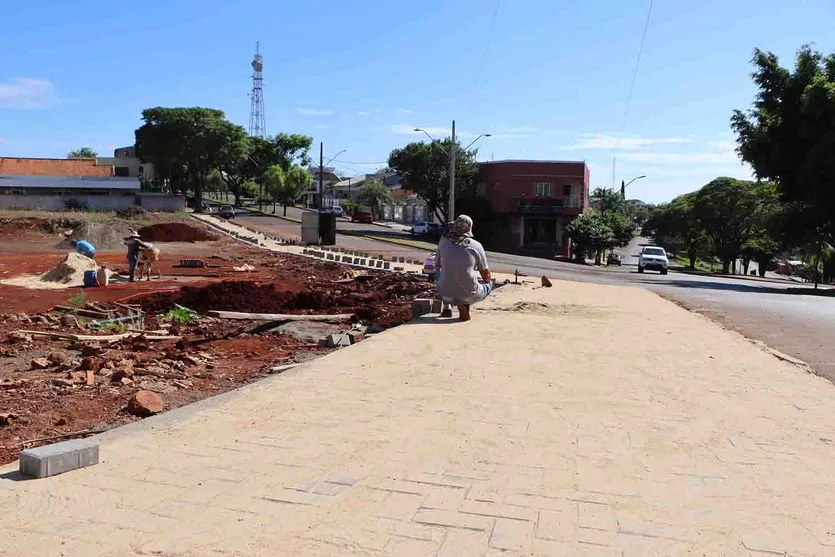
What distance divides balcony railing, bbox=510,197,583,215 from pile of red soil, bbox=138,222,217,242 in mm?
27112

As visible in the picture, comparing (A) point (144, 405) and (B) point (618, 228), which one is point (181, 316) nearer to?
(A) point (144, 405)

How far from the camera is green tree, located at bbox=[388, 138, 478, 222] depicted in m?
63.4

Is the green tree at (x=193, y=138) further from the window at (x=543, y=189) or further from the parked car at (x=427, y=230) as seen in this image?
the window at (x=543, y=189)

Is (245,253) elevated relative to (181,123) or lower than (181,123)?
lower

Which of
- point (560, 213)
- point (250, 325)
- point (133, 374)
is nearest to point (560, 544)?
point (133, 374)

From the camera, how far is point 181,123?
75.2 m

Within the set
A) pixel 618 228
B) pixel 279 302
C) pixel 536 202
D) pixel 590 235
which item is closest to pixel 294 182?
pixel 536 202

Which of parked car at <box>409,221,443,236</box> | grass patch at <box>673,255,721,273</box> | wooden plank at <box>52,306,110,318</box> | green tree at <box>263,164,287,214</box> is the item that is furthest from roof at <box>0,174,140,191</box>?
wooden plank at <box>52,306,110,318</box>

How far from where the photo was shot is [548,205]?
61094 mm

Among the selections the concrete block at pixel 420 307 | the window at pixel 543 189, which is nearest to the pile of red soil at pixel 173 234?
the window at pixel 543 189

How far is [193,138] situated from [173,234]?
34173mm

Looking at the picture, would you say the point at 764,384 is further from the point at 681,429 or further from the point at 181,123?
the point at 181,123

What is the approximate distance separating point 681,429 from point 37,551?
14.3ft

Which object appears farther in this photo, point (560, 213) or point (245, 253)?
point (560, 213)
